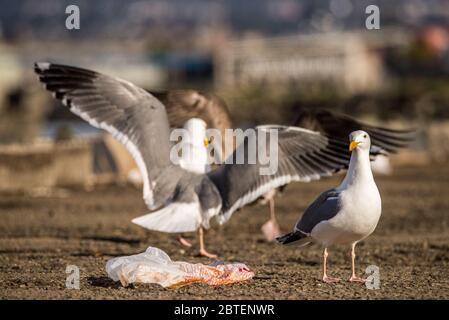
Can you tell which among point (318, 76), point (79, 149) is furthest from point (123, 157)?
point (318, 76)

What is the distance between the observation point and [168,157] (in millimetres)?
10102

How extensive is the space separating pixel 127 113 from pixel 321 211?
9.44 ft

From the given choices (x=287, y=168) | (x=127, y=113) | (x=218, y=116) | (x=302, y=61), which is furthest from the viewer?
(x=302, y=61)

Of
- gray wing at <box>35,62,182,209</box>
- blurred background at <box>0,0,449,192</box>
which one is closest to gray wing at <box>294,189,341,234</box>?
gray wing at <box>35,62,182,209</box>

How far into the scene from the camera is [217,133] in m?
12.0

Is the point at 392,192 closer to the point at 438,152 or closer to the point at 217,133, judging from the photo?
the point at 217,133

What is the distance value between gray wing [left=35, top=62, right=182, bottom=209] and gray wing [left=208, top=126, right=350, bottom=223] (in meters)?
0.66

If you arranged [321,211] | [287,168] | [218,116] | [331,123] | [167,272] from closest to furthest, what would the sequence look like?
[167,272], [321,211], [287,168], [331,123], [218,116]

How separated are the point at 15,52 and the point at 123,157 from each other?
101560 mm

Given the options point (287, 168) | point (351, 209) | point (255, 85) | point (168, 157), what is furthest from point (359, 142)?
point (255, 85)

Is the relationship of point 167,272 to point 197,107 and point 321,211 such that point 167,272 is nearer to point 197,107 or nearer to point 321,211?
point 321,211

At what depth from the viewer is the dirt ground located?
7719mm
